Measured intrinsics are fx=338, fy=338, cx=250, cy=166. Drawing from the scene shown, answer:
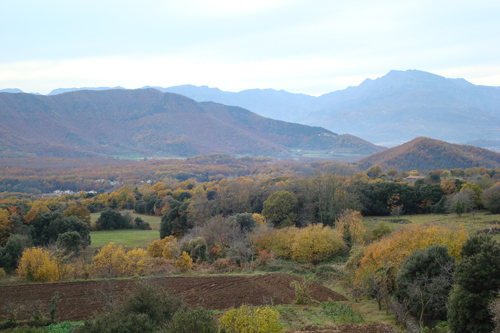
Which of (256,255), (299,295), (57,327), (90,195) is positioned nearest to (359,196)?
(256,255)

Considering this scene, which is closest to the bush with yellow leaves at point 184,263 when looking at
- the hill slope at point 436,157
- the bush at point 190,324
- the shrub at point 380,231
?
the shrub at point 380,231

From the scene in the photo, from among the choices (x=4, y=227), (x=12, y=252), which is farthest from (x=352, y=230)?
(x=4, y=227)

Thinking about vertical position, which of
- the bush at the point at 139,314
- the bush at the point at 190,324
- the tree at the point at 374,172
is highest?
the bush at the point at 190,324

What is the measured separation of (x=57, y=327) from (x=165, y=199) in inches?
1877

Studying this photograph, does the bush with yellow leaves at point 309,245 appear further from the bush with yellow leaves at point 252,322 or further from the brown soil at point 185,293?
the bush with yellow leaves at point 252,322

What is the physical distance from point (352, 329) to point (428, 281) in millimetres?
4732

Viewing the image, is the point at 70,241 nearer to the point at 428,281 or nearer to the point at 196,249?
the point at 196,249

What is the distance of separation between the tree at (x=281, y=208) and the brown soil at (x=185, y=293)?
19.9 m

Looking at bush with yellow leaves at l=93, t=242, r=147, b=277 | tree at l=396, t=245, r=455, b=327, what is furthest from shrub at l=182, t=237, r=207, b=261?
tree at l=396, t=245, r=455, b=327

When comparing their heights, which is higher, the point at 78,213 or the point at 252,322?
the point at 252,322

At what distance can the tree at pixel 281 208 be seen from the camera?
43688mm

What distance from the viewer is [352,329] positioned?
44.2ft

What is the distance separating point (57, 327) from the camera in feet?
48.9

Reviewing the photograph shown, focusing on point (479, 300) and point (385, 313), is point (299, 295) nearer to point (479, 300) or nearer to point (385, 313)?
point (385, 313)
